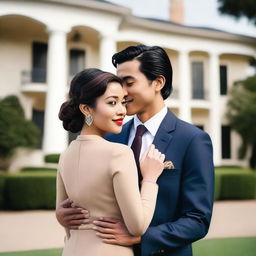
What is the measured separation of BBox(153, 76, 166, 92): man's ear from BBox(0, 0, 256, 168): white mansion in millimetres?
14839

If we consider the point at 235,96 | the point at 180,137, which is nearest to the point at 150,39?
the point at 235,96

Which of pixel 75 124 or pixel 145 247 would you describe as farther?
pixel 75 124

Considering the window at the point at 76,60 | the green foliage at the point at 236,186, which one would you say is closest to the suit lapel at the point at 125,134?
the green foliage at the point at 236,186

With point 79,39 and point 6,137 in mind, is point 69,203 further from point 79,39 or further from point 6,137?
point 79,39

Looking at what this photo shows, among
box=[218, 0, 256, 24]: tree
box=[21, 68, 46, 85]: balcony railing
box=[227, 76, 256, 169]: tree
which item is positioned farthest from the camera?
box=[218, 0, 256, 24]: tree

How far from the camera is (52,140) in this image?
53.7ft

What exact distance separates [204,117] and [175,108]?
2200 mm

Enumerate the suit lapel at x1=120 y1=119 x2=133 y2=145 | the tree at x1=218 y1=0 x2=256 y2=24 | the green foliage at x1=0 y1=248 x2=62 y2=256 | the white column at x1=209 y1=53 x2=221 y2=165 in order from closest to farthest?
the suit lapel at x1=120 y1=119 x2=133 y2=145
the green foliage at x1=0 y1=248 x2=62 y2=256
the white column at x1=209 y1=53 x2=221 y2=165
the tree at x1=218 y1=0 x2=256 y2=24

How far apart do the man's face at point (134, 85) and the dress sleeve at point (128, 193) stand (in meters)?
0.39

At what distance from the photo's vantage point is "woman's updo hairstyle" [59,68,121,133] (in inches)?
62.7

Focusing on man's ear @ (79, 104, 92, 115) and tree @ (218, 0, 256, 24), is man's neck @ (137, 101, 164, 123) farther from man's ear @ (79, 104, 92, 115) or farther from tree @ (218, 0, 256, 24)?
tree @ (218, 0, 256, 24)

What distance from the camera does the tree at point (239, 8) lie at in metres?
22.5

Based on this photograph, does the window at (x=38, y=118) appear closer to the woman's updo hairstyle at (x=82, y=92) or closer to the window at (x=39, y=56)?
the window at (x=39, y=56)

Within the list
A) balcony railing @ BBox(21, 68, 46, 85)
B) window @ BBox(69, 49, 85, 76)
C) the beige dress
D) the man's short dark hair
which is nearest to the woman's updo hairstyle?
the beige dress
